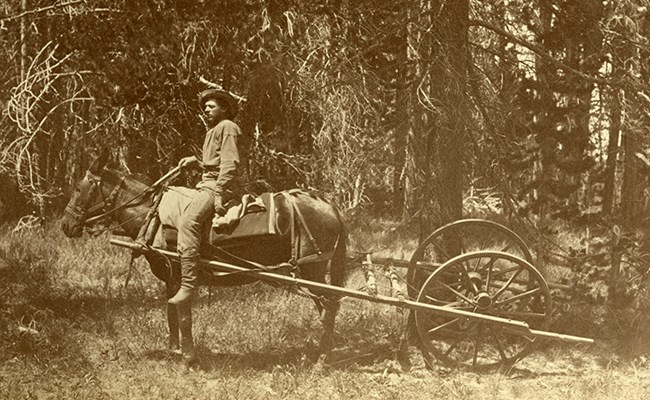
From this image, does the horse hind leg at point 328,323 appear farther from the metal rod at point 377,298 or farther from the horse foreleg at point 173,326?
the horse foreleg at point 173,326

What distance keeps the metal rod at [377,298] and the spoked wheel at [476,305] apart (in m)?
0.10

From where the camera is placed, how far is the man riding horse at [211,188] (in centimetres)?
721

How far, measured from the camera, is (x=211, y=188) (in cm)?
740

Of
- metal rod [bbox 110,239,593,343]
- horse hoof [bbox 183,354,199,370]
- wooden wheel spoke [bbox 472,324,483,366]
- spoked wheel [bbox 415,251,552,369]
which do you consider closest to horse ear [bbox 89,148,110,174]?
metal rod [bbox 110,239,593,343]

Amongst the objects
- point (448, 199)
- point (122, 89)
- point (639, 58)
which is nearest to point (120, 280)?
point (122, 89)

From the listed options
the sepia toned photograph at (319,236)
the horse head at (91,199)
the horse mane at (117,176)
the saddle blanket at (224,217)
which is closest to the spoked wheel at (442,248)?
the sepia toned photograph at (319,236)

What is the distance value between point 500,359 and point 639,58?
4.43m

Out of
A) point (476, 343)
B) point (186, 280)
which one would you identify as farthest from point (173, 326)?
point (476, 343)

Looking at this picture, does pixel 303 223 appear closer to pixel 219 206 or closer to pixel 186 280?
pixel 219 206

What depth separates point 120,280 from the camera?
10922 millimetres

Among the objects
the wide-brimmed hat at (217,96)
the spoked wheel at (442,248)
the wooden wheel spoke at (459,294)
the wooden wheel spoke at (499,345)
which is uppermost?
the wide-brimmed hat at (217,96)

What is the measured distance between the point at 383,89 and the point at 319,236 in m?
2.48

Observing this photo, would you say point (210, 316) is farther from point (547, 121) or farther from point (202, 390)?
point (547, 121)

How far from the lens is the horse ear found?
765 centimetres
